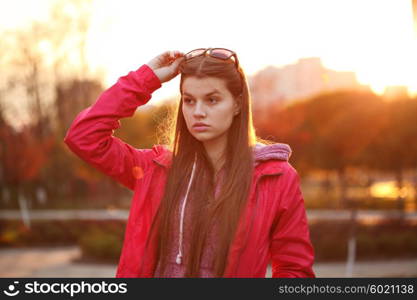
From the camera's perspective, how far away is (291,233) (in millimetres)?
1968

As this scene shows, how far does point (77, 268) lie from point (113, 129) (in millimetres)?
9649

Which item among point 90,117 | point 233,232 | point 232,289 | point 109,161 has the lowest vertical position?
point 232,289

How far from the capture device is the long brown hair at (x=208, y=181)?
194cm

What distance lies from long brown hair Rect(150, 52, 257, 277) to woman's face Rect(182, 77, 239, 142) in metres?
0.03

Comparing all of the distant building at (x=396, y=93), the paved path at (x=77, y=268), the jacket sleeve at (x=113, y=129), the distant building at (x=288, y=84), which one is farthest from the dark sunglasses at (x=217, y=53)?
the distant building at (x=396, y=93)

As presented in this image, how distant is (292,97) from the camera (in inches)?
771

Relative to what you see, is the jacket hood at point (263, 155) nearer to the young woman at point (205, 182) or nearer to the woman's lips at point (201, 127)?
the young woman at point (205, 182)

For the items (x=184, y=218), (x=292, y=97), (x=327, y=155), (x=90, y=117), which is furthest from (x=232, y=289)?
(x=292, y=97)

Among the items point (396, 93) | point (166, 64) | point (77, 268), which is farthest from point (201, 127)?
point (396, 93)

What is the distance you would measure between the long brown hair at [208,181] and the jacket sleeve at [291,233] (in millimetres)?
141

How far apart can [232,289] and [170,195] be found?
0.41 m

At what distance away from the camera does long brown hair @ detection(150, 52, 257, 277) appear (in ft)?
6.37

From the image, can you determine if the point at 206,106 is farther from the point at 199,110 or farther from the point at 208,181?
the point at 208,181

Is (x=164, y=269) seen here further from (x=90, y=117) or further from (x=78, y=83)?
(x=78, y=83)
